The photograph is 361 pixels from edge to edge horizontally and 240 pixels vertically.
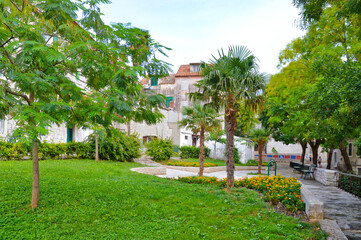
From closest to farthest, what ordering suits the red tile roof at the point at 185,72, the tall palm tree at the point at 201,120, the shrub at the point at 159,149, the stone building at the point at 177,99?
the tall palm tree at the point at 201,120
the shrub at the point at 159,149
the stone building at the point at 177,99
the red tile roof at the point at 185,72

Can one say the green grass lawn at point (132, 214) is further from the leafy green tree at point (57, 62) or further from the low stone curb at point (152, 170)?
the low stone curb at point (152, 170)

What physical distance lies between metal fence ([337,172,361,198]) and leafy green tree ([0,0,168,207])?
8.90 meters

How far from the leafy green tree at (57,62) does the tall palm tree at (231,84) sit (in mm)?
4285

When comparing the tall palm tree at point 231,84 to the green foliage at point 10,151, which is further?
the green foliage at point 10,151

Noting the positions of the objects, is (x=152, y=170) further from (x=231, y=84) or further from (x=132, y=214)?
(x=132, y=214)

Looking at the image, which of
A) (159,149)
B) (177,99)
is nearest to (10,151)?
(159,149)

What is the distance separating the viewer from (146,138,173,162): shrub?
23.3 meters

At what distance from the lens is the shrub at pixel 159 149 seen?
2333cm

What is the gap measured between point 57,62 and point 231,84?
5995 millimetres

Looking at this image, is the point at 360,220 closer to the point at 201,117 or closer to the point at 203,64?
the point at 203,64

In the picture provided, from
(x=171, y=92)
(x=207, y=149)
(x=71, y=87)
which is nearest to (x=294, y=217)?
(x=71, y=87)

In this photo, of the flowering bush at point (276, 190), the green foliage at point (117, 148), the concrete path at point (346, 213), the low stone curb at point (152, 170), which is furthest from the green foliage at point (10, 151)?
the concrete path at point (346, 213)

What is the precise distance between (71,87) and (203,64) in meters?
6.43

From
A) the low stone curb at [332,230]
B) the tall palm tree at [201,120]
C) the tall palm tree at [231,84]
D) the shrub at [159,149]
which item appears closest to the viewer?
the low stone curb at [332,230]
